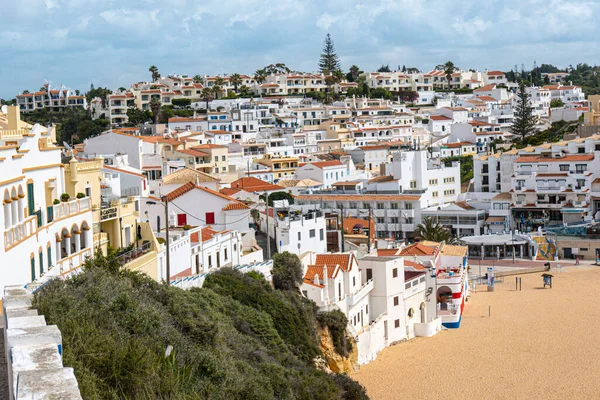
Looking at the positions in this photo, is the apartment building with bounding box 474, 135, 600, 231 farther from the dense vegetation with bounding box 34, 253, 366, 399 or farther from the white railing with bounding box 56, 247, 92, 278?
the white railing with bounding box 56, 247, 92, 278

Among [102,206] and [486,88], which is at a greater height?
[486,88]


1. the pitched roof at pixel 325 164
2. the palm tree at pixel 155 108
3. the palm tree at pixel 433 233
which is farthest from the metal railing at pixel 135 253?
the palm tree at pixel 155 108

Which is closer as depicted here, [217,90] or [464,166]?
[464,166]

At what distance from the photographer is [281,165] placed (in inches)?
3157

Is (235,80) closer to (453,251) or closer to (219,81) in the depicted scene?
(219,81)

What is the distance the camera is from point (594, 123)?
78.6 meters

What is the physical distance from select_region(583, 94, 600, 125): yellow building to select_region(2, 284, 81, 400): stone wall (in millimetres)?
75160

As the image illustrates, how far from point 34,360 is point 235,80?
4769 inches

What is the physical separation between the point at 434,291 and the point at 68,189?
17.3 meters

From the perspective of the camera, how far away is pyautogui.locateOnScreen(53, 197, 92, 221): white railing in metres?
20.5

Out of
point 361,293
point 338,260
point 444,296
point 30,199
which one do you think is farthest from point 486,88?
point 30,199

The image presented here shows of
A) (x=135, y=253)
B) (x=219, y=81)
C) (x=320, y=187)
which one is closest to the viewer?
(x=135, y=253)

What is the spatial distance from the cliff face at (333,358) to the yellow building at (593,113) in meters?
56.3

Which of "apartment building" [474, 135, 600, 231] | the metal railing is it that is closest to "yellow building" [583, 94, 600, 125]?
"apartment building" [474, 135, 600, 231]
